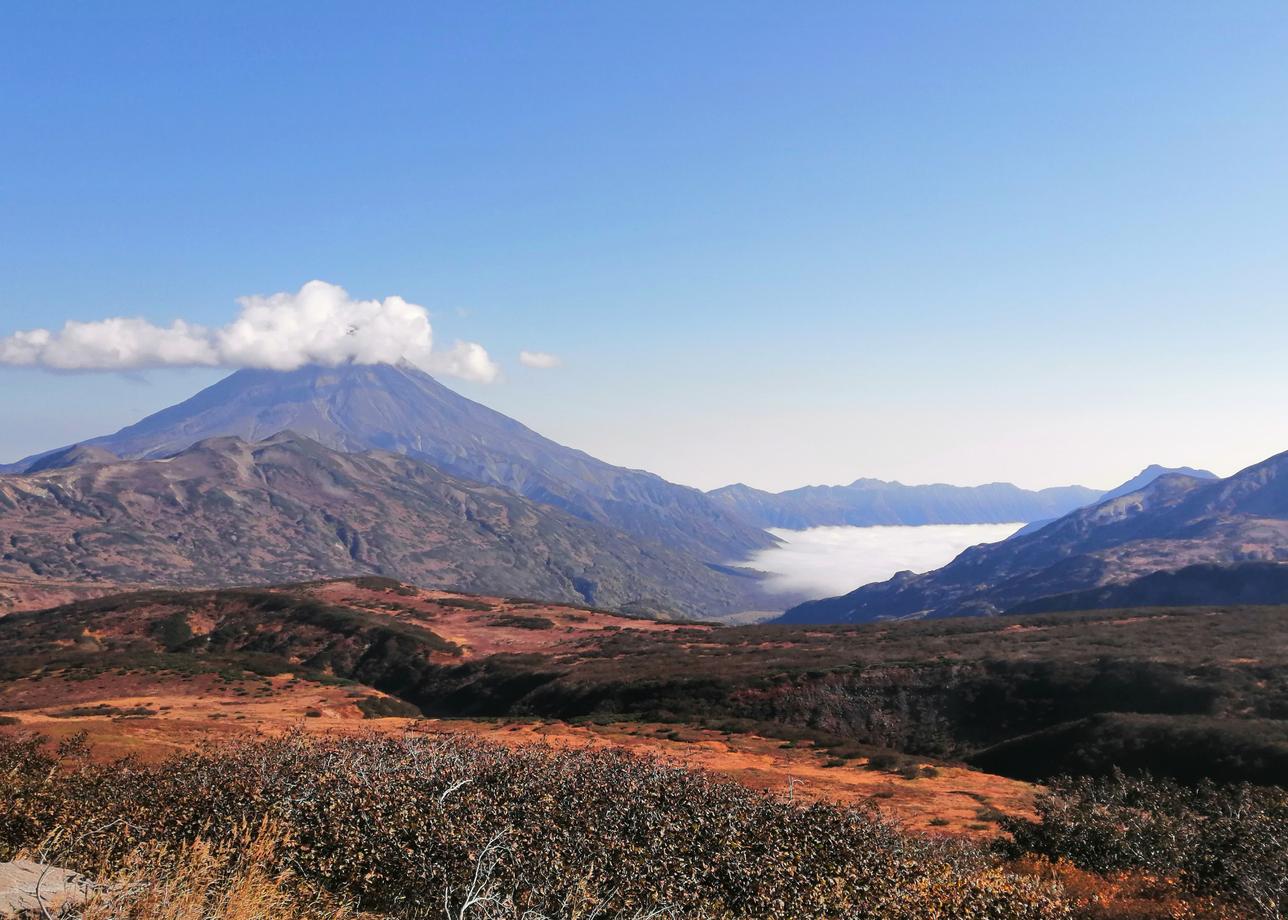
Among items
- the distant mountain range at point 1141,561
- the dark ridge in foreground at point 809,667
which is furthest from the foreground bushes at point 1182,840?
the distant mountain range at point 1141,561

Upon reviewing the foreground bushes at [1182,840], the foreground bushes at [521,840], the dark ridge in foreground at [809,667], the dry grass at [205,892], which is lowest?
the dark ridge in foreground at [809,667]

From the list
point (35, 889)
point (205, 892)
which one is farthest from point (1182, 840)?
point (35, 889)

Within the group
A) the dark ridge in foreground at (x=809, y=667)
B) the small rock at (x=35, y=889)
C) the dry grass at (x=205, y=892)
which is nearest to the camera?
the dry grass at (x=205, y=892)

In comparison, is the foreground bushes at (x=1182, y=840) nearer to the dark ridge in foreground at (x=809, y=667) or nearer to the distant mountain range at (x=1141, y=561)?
the dark ridge in foreground at (x=809, y=667)

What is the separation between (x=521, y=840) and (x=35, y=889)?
4350 millimetres

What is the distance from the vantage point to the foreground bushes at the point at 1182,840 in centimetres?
949

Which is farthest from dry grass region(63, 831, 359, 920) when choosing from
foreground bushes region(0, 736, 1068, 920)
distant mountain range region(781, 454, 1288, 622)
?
distant mountain range region(781, 454, 1288, 622)

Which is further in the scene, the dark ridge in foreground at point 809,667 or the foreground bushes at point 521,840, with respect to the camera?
the dark ridge in foreground at point 809,667

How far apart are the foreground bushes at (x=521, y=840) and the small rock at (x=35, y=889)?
0.92 feet

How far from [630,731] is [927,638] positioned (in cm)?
2637

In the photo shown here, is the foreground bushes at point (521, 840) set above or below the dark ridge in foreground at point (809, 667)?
above

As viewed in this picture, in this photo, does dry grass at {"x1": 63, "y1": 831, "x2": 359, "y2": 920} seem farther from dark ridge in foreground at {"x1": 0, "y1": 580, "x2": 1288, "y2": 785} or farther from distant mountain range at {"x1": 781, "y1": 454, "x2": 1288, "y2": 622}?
distant mountain range at {"x1": 781, "y1": 454, "x2": 1288, "y2": 622}

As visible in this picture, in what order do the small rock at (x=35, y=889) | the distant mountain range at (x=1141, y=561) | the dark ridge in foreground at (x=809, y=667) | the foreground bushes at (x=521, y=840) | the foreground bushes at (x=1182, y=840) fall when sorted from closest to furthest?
the small rock at (x=35, y=889), the foreground bushes at (x=521, y=840), the foreground bushes at (x=1182, y=840), the dark ridge in foreground at (x=809, y=667), the distant mountain range at (x=1141, y=561)

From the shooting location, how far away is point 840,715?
108 feet
